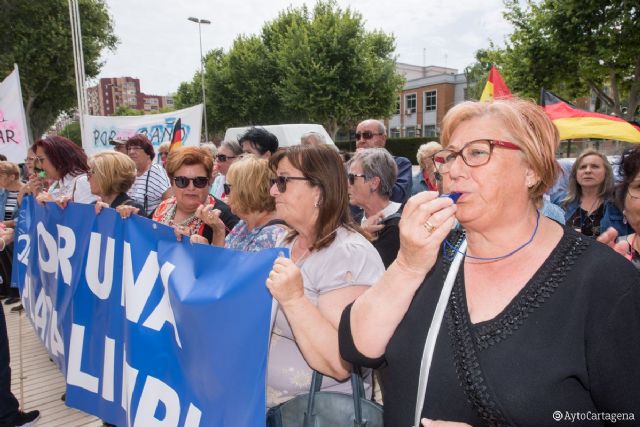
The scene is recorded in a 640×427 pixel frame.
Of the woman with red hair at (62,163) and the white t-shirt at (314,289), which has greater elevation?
the woman with red hair at (62,163)

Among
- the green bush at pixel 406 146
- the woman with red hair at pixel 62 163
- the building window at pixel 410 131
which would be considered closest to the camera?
the woman with red hair at pixel 62 163

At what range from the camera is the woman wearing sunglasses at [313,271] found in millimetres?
1515

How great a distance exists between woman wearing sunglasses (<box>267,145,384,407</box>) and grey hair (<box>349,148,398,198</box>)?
110 cm

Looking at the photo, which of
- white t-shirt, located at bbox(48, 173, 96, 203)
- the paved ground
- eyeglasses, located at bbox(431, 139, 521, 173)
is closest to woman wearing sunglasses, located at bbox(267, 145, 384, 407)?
eyeglasses, located at bbox(431, 139, 521, 173)

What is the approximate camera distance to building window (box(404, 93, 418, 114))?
49562 millimetres

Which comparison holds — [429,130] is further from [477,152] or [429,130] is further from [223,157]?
[477,152]

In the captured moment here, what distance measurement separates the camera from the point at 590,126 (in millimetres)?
5680

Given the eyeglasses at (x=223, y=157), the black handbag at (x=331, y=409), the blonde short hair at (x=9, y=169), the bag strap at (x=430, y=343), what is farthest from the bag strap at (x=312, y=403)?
the blonde short hair at (x=9, y=169)

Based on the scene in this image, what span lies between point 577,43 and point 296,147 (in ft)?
45.9

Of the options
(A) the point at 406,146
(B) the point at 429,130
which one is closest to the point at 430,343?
(A) the point at 406,146

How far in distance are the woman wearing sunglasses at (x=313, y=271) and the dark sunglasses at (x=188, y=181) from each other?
99 centimetres

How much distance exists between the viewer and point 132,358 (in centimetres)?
215

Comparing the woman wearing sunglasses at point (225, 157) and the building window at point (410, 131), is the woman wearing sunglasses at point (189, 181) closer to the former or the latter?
the woman wearing sunglasses at point (225, 157)

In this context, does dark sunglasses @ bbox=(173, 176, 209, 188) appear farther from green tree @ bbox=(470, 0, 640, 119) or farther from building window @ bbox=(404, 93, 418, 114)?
building window @ bbox=(404, 93, 418, 114)
